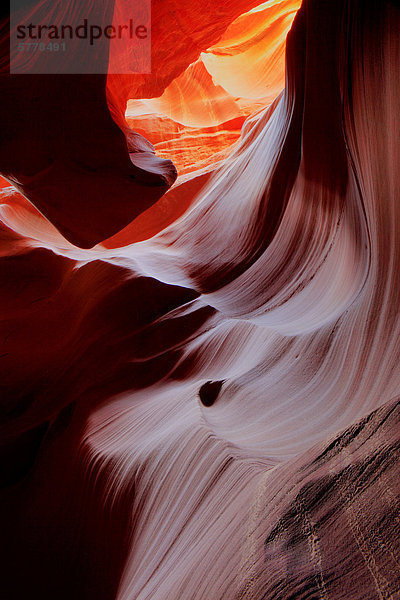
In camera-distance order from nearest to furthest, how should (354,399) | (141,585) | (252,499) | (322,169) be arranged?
(252,499) < (354,399) < (141,585) < (322,169)

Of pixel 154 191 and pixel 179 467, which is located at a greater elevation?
pixel 154 191

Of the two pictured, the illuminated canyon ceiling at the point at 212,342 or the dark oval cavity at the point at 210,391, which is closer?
the illuminated canyon ceiling at the point at 212,342

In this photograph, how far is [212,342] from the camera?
83.4 inches

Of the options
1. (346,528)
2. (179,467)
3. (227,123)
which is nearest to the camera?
(346,528)

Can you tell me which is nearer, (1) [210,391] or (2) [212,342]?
(1) [210,391]

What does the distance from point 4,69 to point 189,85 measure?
4520mm

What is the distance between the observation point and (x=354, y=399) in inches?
43.3

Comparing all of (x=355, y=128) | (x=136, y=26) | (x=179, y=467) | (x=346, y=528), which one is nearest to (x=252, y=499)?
(x=346, y=528)

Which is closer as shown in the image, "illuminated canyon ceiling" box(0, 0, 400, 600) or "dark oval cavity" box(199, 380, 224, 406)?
"illuminated canyon ceiling" box(0, 0, 400, 600)

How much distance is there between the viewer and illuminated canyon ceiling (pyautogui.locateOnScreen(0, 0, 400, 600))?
2.57 feet

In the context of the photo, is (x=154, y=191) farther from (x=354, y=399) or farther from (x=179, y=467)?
(x=354, y=399)

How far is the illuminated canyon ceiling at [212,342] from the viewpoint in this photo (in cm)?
78

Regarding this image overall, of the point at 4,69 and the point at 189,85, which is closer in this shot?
the point at 4,69

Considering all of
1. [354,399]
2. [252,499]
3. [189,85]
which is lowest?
[252,499]
